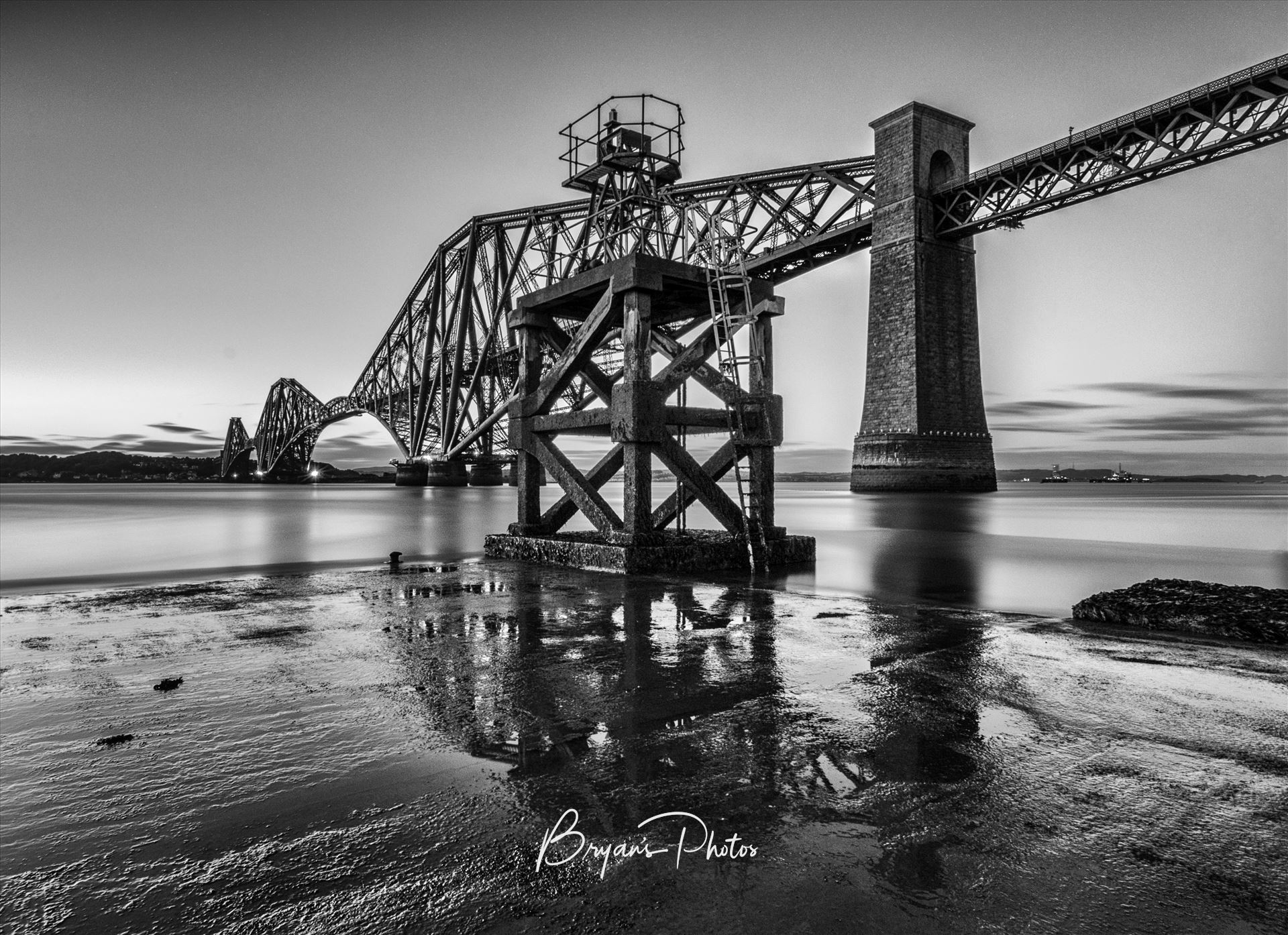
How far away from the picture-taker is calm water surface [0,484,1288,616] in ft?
31.4

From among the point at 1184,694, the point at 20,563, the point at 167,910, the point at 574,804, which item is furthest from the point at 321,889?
the point at 20,563

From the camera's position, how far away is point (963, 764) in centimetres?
258

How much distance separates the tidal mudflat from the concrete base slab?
3539 millimetres

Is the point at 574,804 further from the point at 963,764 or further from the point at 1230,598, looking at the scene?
the point at 1230,598

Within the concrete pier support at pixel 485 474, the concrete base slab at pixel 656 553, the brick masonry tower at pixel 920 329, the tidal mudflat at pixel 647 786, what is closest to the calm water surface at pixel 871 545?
the concrete base slab at pixel 656 553

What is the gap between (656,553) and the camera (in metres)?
8.37

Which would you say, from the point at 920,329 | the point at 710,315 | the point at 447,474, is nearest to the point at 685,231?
the point at 710,315

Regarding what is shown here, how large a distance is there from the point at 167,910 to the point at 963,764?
244cm

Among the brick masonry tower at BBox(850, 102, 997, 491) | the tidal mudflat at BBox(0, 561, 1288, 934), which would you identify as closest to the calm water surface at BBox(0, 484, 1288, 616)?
the brick masonry tower at BBox(850, 102, 997, 491)

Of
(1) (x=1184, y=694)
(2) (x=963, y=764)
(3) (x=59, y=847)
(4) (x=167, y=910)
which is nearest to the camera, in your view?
(4) (x=167, y=910)

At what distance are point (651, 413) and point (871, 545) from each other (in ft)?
27.1

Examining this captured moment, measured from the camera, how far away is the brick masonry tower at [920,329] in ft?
115
